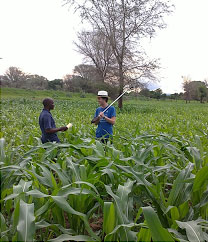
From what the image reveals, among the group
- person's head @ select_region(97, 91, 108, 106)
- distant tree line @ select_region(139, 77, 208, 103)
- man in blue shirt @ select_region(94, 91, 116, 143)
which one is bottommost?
man in blue shirt @ select_region(94, 91, 116, 143)

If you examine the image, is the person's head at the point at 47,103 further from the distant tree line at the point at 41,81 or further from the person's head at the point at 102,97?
the distant tree line at the point at 41,81

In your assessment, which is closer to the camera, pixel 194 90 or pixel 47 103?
pixel 47 103

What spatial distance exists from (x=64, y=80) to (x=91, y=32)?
41.6m

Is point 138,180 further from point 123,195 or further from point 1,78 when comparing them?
point 1,78

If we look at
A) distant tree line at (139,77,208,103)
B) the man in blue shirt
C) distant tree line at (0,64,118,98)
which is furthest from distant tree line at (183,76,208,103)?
the man in blue shirt

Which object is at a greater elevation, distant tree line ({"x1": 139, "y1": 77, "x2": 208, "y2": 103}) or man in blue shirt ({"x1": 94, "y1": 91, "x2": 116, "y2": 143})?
distant tree line ({"x1": 139, "y1": 77, "x2": 208, "y2": 103})

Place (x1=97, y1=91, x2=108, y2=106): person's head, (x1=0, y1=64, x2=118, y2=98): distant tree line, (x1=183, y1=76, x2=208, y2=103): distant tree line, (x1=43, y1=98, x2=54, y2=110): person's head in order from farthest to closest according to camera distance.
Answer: (x1=183, y1=76, x2=208, y2=103): distant tree line, (x1=0, y1=64, x2=118, y2=98): distant tree line, (x1=97, y1=91, x2=108, y2=106): person's head, (x1=43, y1=98, x2=54, y2=110): person's head

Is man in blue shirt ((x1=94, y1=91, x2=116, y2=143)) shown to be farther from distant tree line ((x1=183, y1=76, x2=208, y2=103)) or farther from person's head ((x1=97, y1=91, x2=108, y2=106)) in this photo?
distant tree line ((x1=183, y1=76, x2=208, y2=103))

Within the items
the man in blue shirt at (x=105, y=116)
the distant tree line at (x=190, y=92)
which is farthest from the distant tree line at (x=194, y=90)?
the man in blue shirt at (x=105, y=116)

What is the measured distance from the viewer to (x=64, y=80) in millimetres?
58000

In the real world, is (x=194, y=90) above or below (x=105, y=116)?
above

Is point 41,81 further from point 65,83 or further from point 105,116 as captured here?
point 105,116

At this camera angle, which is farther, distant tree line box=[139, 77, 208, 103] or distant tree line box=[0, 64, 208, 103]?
distant tree line box=[139, 77, 208, 103]

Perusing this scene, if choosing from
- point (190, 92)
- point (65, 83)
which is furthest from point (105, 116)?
point (190, 92)
